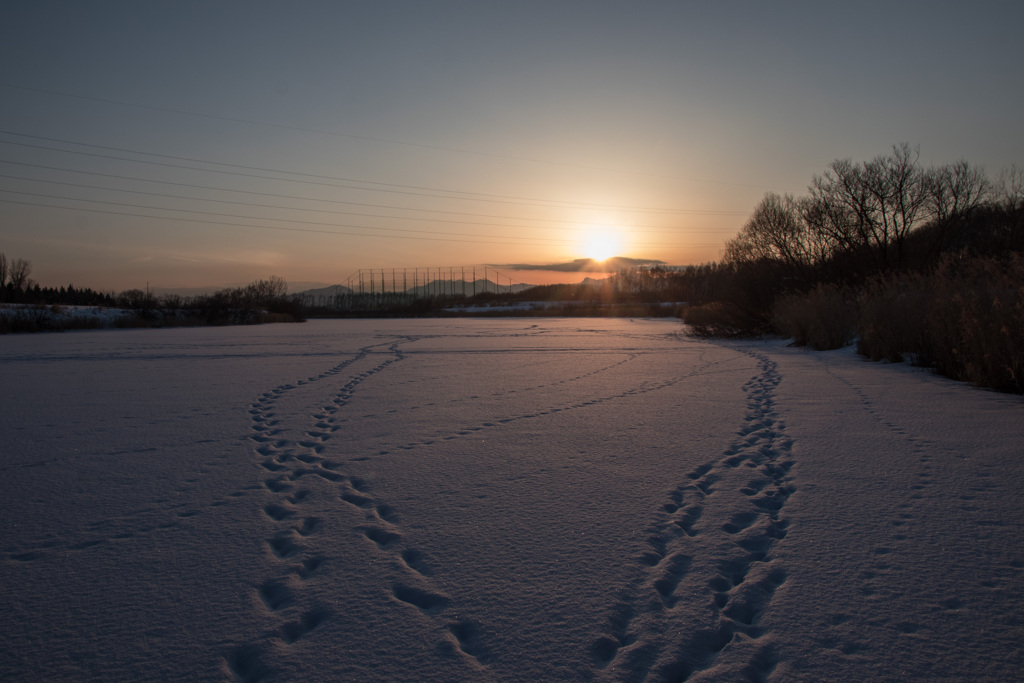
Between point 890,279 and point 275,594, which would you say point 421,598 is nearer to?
point 275,594

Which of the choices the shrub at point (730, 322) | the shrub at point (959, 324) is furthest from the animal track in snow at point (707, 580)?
the shrub at point (730, 322)

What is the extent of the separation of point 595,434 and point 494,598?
298cm

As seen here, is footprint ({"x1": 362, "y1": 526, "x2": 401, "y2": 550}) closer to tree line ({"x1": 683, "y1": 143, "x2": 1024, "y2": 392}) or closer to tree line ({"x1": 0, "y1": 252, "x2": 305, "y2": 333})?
tree line ({"x1": 683, "y1": 143, "x2": 1024, "y2": 392})

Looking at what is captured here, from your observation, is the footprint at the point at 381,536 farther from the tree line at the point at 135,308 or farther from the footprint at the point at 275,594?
the tree line at the point at 135,308

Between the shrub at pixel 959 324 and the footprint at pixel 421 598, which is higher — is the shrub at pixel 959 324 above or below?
above

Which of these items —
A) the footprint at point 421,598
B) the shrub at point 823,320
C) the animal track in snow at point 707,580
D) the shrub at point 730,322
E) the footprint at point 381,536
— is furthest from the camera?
the shrub at point 730,322

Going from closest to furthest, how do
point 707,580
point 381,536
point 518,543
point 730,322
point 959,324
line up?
1. point 707,580
2. point 518,543
3. point 381,536
4. point 959,324
5. point 730,322

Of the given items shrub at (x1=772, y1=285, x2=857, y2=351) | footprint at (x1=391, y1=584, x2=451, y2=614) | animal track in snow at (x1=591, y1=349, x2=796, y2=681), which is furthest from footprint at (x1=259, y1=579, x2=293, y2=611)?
shrub at (x1=772, y1=285, x2=857, y2=351)

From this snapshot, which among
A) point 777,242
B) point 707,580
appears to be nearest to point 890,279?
point 777,242

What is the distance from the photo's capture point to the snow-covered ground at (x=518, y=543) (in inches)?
77.7

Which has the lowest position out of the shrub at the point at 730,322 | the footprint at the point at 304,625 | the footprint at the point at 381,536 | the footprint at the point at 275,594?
the footprint at the point at 304,625

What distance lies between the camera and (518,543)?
114 inches

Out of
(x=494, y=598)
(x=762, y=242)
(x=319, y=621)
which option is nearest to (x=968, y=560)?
(x=494, y=598)

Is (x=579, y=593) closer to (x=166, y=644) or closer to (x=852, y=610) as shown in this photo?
(x=852, y=610)
